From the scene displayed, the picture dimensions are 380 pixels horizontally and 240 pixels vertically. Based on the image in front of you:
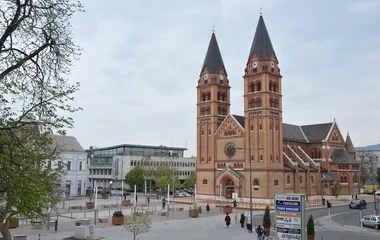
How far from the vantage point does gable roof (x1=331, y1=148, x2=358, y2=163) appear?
273ft

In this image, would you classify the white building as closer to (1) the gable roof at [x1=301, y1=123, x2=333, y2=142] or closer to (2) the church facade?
(2) the church facade

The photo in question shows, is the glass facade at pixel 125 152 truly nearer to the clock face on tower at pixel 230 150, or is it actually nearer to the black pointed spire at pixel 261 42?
the clock face on tower at pixel 230 150

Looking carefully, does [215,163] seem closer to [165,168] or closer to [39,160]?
[165,168]

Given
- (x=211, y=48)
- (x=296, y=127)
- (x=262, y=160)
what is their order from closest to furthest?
(x=262, y=160), (x=211, y=48), (x=296, y=127)

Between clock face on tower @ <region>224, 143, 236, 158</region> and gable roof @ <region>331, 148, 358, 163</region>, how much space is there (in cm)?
2541

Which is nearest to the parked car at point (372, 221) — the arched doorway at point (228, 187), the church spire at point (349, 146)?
the arched doorway at point (228, 187)

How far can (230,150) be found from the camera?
2859 inches

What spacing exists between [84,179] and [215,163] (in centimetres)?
2974

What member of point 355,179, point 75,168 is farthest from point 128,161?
point 355,179

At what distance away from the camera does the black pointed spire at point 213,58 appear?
257ft

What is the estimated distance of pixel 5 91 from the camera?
1282cm

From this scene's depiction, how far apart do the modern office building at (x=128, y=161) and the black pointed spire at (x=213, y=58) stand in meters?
36.1

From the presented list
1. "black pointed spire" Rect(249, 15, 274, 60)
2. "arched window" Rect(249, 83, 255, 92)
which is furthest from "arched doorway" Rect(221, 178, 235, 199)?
"black pointed spire" Rect(249, 15, 274, 60)

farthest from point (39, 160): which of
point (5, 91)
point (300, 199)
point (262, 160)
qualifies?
point (262, 160)
